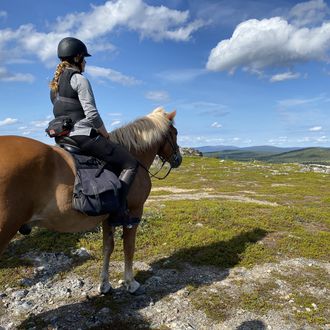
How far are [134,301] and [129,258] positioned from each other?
45.6 inches

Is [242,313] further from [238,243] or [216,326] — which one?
[238,243]

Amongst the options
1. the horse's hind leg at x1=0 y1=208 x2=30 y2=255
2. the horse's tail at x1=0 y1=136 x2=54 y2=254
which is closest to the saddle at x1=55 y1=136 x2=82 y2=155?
the horse's tail at x1=0 y1=136 x2=54 y2=254

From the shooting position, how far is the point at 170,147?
427 inches

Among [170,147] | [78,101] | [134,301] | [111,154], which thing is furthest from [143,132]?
[134,301]

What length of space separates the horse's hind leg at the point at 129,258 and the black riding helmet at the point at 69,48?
4695 millimetres

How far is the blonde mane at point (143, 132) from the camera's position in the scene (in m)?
9.43

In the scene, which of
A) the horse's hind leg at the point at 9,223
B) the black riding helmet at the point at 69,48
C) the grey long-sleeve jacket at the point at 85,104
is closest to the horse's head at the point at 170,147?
the grey long-sleeve jacket at the point at 85,104

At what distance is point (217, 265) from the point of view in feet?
38.3

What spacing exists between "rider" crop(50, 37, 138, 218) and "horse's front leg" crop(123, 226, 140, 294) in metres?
1.87

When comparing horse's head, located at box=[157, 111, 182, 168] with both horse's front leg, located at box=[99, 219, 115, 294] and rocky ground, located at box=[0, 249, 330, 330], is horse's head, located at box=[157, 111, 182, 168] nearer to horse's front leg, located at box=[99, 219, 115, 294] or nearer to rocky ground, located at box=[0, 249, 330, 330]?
horse's front leg, located at box=[99, 219, 115, 294]

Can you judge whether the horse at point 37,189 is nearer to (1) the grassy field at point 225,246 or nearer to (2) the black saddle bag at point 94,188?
(2) the black saddle bag at point 94,188

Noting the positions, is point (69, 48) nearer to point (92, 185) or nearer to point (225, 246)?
point (92, 185)

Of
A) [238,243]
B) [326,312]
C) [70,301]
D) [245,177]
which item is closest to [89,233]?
[70,301]

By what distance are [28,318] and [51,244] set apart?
→ 470cm
